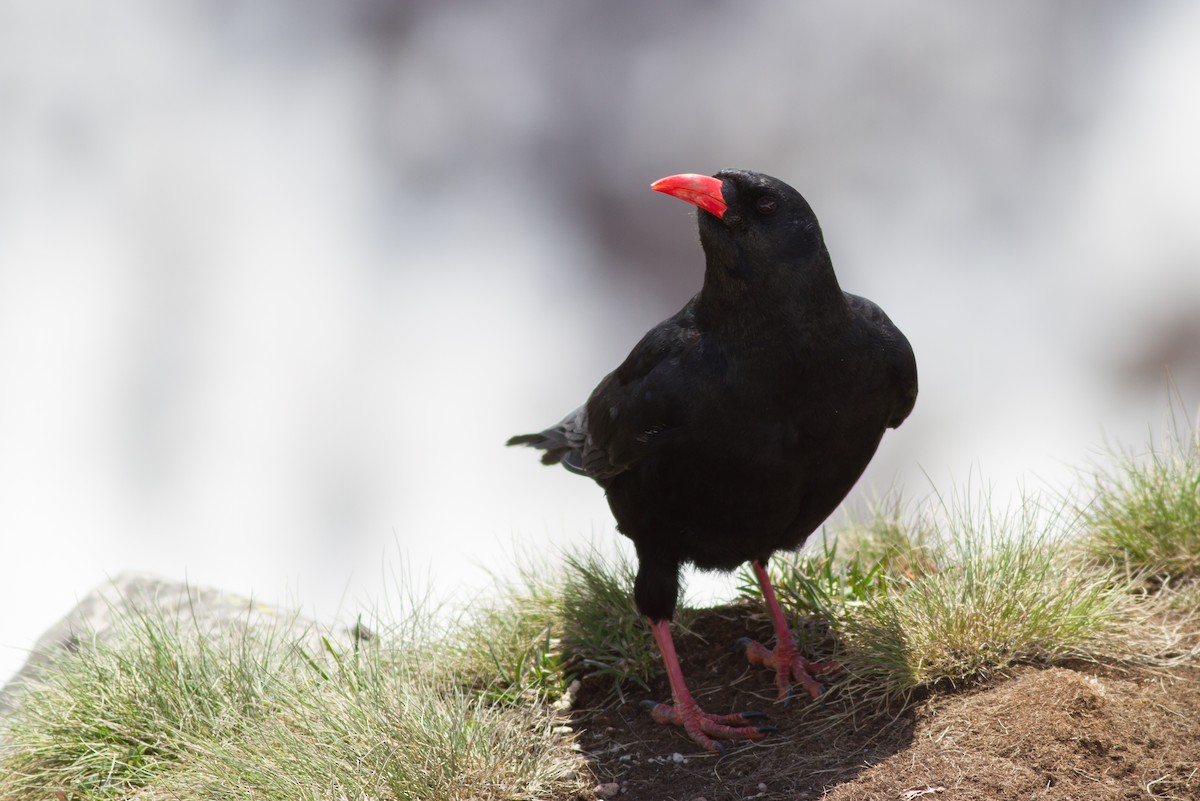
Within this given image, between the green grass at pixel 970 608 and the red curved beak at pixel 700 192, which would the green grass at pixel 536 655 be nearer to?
the green grass at pixel 970 608

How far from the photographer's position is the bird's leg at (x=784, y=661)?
4113mm

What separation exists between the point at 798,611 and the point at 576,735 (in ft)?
3.73

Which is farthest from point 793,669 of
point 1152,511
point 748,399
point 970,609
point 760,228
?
point 1152,511

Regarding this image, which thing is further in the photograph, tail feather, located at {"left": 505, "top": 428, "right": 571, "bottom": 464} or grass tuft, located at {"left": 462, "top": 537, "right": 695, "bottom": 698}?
tail feather, located at {"left": 505, "top": 428, "right": 571, "bottom": 464}

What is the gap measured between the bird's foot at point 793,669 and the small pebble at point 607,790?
78 cm

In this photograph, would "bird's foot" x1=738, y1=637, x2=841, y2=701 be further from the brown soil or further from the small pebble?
the small pebble

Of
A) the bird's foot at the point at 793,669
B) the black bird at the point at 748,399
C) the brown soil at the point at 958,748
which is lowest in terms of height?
the brown soil at the point at 958,748

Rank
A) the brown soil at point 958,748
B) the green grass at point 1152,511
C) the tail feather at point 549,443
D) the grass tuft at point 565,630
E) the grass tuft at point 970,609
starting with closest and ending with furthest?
1. the brown soil at point 958,748
2. the grass tuft at point 970,609
3. the grass tuft at point 565,630
4. the green grass at point 1152,511
5. the tail feather at point 549,443

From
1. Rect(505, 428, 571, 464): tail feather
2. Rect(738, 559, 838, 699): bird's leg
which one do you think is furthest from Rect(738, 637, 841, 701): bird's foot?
Rect(505, 428, 571, 464): tail feather

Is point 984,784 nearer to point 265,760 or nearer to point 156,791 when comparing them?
point 265,760

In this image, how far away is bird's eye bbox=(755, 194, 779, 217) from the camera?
3.64 metres

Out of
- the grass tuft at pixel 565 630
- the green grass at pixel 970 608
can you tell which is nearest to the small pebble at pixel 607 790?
the grass tuft at pixel 565 630

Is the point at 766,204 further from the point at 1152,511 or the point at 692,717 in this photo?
the point at 1152,511

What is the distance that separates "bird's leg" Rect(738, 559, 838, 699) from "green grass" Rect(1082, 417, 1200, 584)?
59.7 inches
